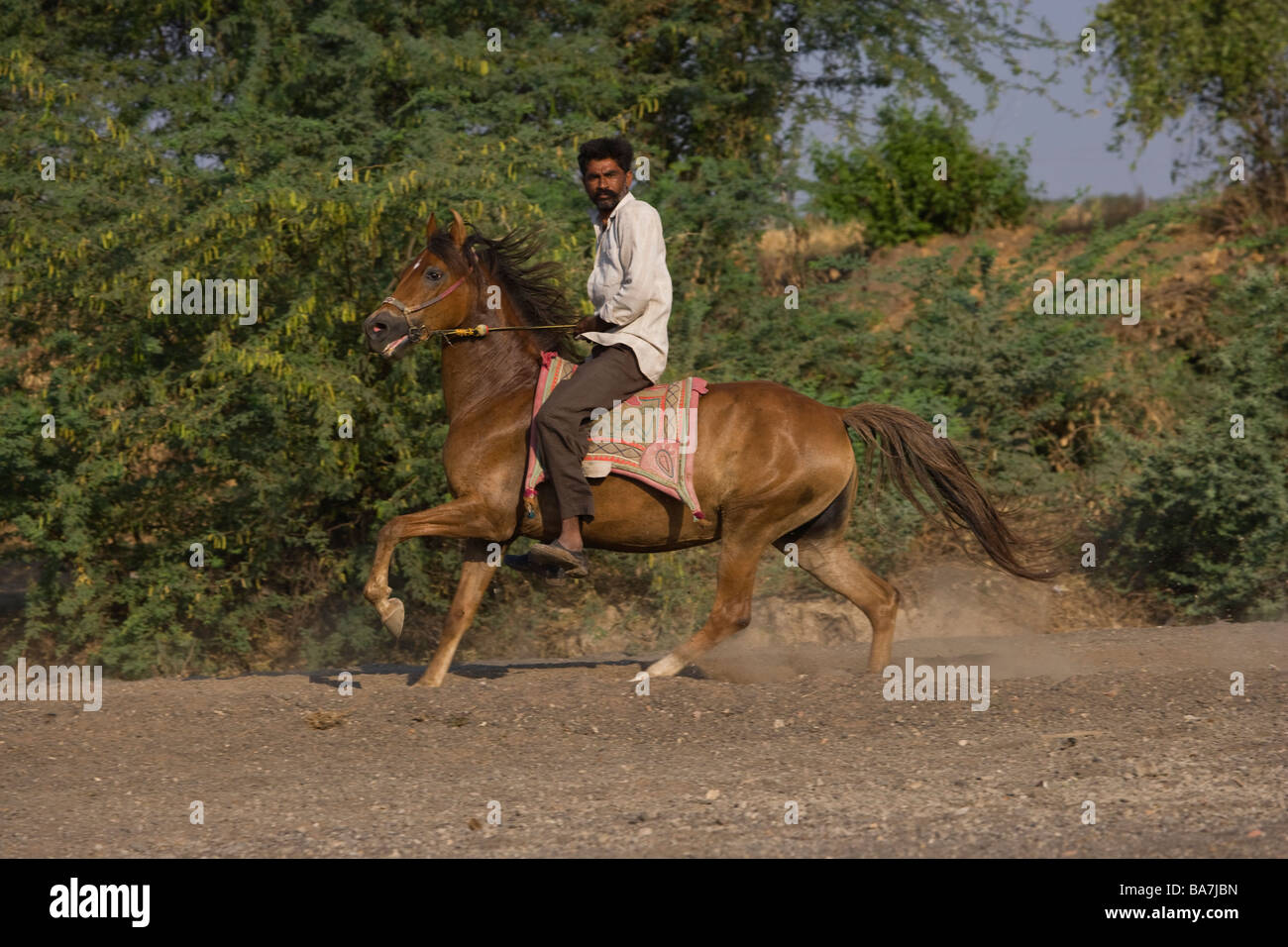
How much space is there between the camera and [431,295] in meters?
7.79

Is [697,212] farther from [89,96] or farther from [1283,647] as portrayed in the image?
[1283,647]

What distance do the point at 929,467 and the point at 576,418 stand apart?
225 centimetres

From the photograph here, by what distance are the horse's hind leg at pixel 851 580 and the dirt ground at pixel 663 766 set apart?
1.78 ft

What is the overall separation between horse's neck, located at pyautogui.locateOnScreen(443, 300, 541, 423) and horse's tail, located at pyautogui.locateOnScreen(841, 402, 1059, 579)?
1958mm

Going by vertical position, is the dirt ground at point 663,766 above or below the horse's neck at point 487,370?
below

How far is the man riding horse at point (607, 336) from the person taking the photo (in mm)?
7480

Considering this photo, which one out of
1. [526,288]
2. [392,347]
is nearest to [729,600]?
[526,288]

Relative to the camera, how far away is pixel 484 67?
13672mm

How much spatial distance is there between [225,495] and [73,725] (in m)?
4.94

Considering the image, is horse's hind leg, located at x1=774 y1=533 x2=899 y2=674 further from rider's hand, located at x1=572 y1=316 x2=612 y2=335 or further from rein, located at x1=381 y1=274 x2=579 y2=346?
rein, located at x1=381 y1=274 x2=579 y2=346

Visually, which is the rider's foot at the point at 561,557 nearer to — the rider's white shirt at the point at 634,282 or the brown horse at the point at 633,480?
the brown horse at the point at 633,480

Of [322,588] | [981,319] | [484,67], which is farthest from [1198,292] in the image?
[322,588]

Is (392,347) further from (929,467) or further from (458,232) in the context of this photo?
(929,467)

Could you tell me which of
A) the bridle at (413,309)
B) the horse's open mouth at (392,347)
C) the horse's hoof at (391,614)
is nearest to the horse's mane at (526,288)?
the bridle at (413,309)
